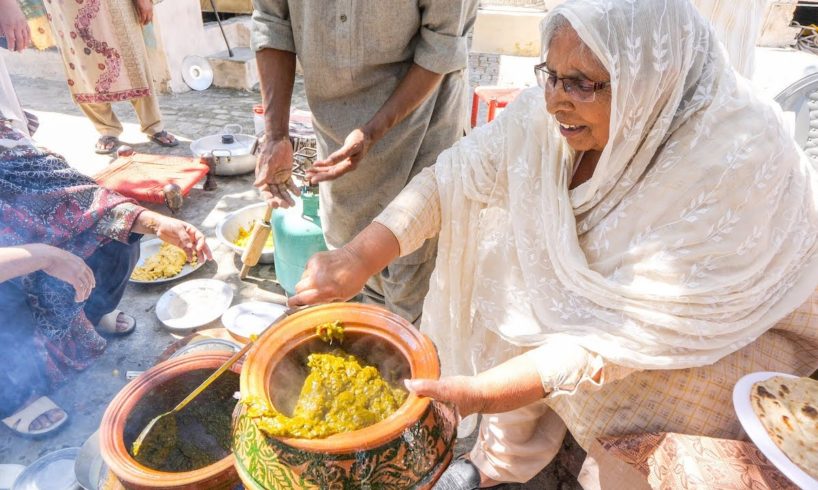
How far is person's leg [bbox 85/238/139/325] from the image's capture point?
10.4 ft

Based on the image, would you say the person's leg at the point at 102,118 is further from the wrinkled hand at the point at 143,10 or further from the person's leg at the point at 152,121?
the wrinkled hand at the point at 143,10

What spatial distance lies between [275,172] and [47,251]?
1186 millimetres

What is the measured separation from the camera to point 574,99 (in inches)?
64.6

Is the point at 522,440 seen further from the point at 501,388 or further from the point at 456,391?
the point at 456,391

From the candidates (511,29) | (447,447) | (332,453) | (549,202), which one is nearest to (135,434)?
(332,453)

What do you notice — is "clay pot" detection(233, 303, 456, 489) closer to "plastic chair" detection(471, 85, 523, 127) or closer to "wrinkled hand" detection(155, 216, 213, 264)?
"wrinkled hand" detection(155, 216, 213, 264)

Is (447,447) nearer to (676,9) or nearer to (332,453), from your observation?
(332,453)

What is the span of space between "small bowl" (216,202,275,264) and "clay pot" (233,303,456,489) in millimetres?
2868

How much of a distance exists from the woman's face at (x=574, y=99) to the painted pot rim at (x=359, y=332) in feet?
2.95

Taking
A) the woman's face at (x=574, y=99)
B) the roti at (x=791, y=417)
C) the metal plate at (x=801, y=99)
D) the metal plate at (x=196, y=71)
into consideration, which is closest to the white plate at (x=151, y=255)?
the woman's face at (x=574, y=99)

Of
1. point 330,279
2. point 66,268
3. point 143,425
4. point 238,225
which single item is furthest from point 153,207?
point 330,279

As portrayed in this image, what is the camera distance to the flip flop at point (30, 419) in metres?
2.77

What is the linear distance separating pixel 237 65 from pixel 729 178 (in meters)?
8.39

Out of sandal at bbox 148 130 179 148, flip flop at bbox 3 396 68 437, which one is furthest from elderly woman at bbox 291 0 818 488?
sandal at bbox 148 130 179 148
